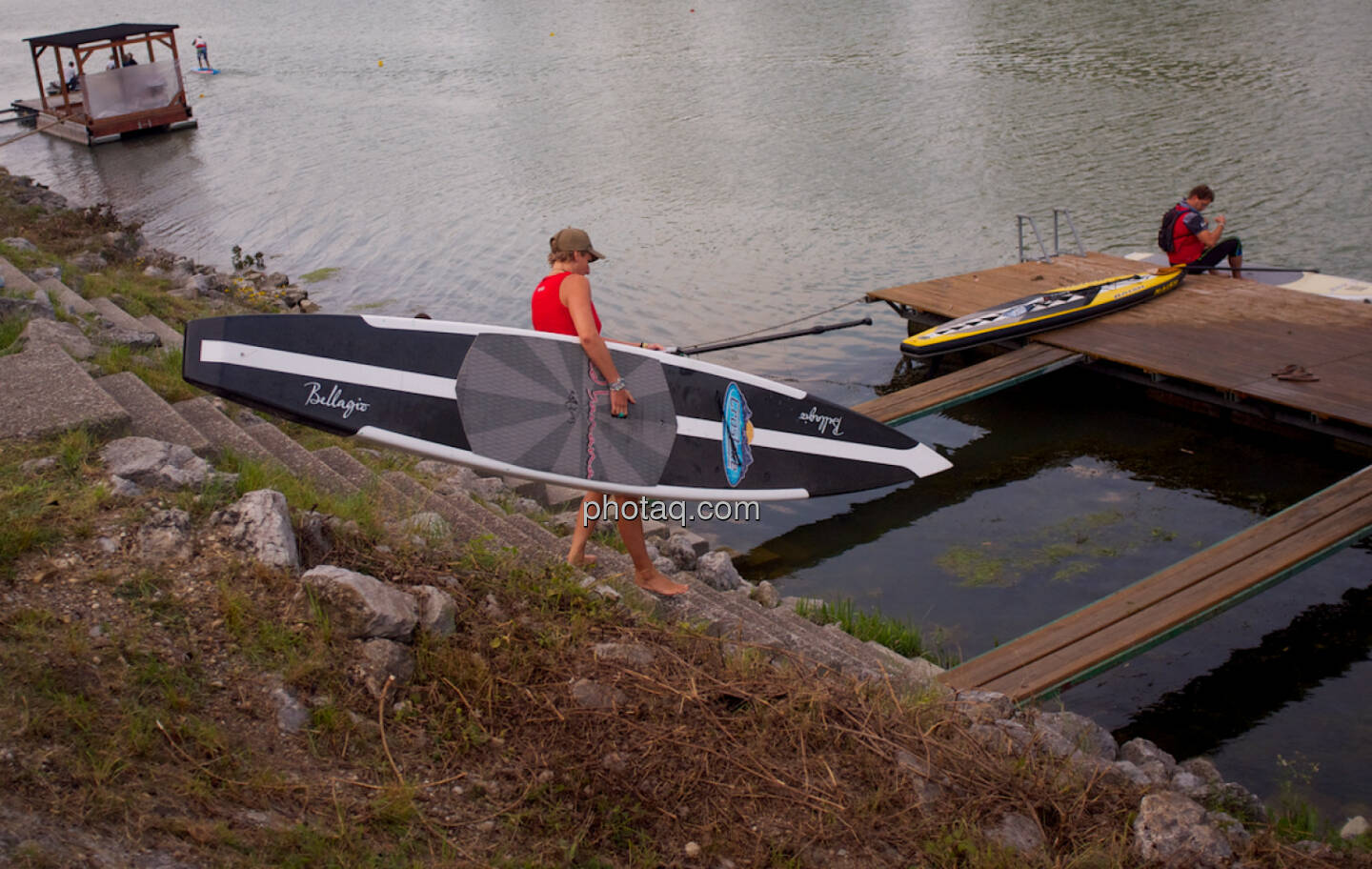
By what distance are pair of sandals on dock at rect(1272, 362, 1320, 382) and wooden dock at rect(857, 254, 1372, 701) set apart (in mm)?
57

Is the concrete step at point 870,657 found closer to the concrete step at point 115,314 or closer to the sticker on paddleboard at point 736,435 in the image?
the sticker on paddleboard at point 736,435

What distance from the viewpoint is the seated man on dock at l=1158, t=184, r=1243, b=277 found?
508 inches

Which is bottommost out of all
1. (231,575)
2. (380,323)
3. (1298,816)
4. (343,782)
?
(1298,816)

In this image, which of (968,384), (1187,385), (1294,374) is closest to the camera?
(1294,374)

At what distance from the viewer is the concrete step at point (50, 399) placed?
17.0ft

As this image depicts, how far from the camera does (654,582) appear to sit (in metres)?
5.78

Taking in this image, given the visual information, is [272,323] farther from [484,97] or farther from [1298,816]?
[484,97]

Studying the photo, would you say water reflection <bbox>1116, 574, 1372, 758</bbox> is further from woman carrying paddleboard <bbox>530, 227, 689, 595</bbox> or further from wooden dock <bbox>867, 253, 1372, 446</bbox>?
woman carrying paddleboard <bbox>530, 227, 689, 595</bbox>

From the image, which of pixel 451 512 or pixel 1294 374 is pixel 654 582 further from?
pixel 1294 374

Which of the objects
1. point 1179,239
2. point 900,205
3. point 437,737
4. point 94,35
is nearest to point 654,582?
point 437,737

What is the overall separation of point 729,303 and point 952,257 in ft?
12.0

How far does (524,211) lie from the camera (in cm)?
2080

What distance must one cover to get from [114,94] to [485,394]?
27731 mm

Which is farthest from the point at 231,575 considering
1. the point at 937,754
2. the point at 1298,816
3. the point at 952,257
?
the point at 952,257
